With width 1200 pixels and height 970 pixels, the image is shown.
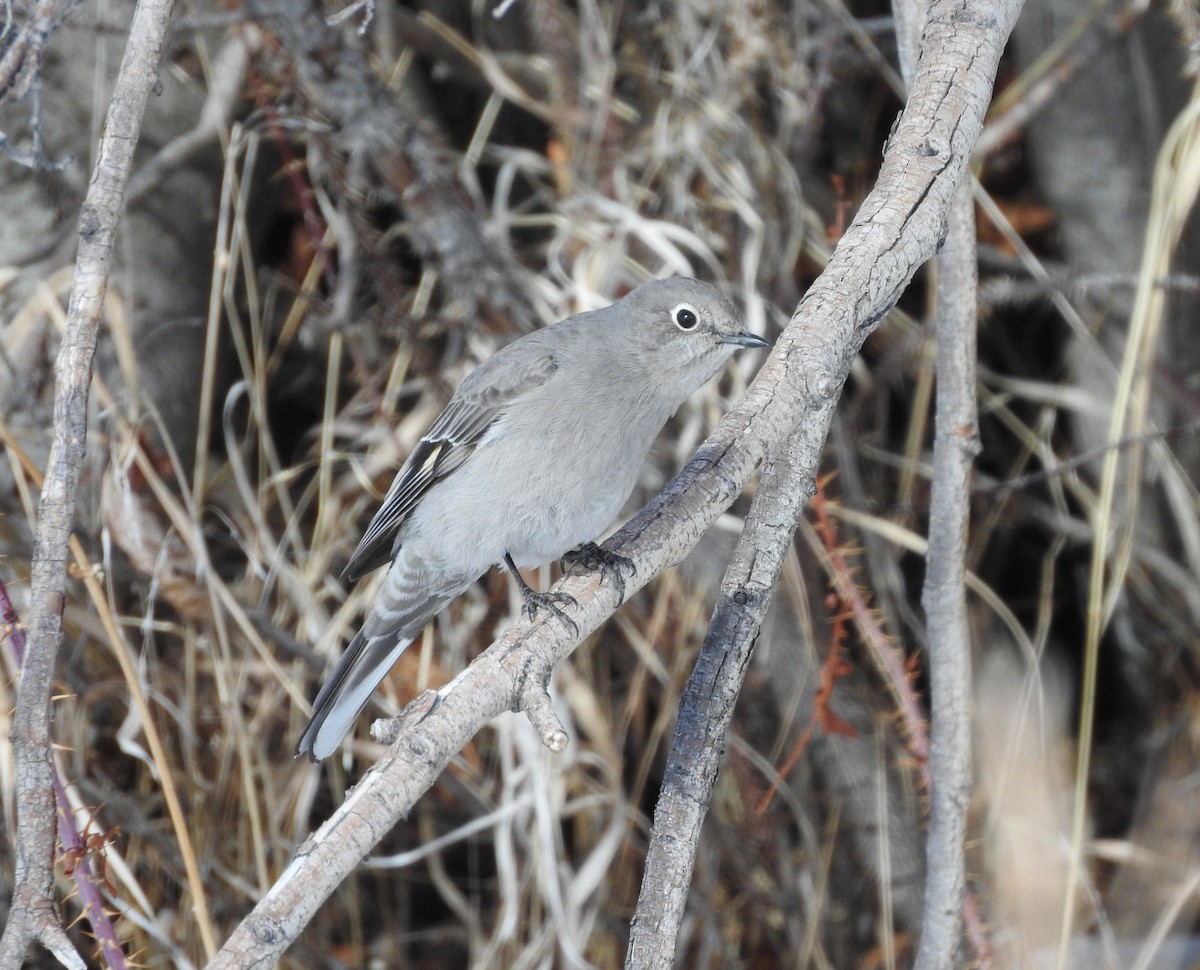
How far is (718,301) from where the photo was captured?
2965mm

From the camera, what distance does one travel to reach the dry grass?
10.3ft

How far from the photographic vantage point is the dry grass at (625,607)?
10.3 feet

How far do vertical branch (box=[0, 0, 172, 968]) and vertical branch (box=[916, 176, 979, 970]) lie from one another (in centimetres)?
142

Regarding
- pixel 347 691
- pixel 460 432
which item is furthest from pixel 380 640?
pixel 460 432

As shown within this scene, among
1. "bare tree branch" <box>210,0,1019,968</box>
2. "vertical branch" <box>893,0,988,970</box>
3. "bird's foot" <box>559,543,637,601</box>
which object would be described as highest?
"bare tree branch" <box>210,0,1019,968</box>

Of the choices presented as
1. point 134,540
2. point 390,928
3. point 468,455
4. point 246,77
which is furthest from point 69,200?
point 390,928

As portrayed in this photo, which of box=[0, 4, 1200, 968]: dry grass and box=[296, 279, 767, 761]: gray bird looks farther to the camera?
box=[0, 4, 1200, 968]: dry grass

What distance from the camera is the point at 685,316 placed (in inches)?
117

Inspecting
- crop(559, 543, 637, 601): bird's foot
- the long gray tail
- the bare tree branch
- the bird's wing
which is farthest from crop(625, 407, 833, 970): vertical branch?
the long gray tail

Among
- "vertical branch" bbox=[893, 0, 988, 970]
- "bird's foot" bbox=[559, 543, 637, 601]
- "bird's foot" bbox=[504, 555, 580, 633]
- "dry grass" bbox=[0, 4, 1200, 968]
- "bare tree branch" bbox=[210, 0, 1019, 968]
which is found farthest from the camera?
"dry grass" bbox=[0, 4, 1200, 968]

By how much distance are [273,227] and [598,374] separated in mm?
1878

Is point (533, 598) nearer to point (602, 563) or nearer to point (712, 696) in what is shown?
point (602, 563)

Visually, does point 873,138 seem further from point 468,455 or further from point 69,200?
point 69,200

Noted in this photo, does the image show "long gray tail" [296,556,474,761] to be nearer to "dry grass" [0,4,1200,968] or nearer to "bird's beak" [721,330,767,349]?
"dry grass" [0,4,1200,968]
